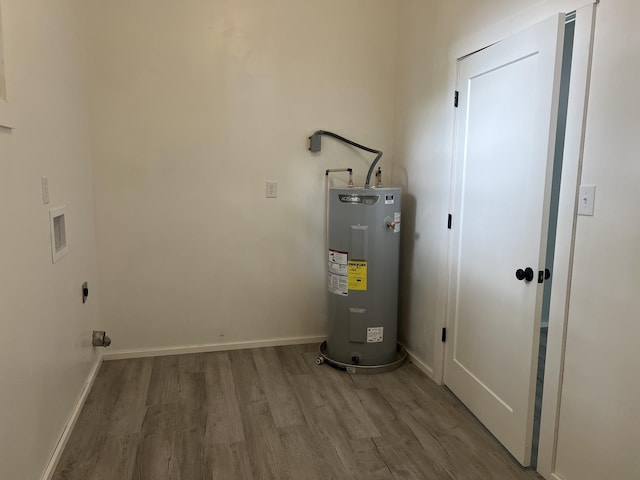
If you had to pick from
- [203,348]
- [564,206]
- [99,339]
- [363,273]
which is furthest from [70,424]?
[564,206]

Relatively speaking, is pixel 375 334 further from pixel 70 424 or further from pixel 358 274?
pixel 70 424

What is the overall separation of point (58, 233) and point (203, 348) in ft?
4.70

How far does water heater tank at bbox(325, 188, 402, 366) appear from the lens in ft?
9.70

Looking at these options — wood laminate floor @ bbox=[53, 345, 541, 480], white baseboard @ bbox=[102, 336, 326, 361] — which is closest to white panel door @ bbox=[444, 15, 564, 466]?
wood laminate floor @ bbox=[53, 345, 541, 480]

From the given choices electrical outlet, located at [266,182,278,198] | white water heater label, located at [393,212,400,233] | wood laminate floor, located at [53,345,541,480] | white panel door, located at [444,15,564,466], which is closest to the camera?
white panel door, located at [444,15,564,466]

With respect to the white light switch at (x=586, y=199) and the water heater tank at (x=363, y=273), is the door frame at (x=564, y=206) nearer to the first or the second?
the white light switch at (x=586, y=199)

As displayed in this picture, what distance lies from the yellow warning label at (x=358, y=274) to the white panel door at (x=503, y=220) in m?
0.57

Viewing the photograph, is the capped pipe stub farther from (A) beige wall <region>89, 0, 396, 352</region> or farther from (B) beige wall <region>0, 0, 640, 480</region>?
(A) beige wall <region>89, 0, 396, 352</region>

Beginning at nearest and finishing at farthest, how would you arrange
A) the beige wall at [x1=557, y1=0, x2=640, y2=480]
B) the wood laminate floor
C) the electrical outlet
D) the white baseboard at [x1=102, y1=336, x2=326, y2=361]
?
the beige wall at [x1=557, y1=0, x2=640, y2=480] → the wood laminate floor → the white baseboard at [x1=102, y1=336, x2=326, y2=361] → the electrical outlet

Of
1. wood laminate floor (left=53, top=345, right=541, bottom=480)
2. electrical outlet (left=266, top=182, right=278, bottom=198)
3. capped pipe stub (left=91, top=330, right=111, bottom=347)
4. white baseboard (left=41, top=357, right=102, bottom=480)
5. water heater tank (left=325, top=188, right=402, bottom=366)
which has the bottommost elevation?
wood laminate floor (left=53, top=345, right=541, bottom=480)

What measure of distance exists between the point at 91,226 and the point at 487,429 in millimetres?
2697

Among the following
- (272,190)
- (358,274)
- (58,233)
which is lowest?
(358,274)

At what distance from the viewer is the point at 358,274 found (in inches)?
119

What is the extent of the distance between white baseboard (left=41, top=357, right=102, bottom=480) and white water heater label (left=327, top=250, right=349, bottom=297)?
64.6 inches
